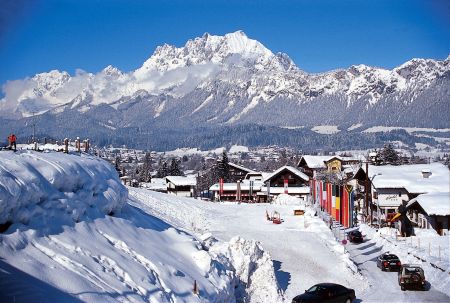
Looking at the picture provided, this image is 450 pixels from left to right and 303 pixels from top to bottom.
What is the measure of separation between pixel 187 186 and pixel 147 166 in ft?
176

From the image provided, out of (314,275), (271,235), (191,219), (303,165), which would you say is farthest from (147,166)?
(314,275)

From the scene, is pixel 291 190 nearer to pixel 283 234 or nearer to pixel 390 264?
pixel 283 234

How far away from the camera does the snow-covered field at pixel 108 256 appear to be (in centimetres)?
1565

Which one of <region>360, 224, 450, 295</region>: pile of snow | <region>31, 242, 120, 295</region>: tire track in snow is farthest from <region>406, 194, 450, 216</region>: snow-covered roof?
<region>31, 242, 120, 295</region>: tire track in snow

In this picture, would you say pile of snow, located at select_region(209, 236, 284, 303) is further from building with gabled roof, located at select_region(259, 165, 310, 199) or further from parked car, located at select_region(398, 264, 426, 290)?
building with gabled roof, located at select_region(259, 165, 310, 199)

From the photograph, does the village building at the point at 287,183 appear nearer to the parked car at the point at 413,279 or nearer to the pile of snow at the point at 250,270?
the parked car at the point at 413,279

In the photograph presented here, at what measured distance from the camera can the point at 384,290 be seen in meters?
27.8

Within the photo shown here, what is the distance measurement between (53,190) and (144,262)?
420cm

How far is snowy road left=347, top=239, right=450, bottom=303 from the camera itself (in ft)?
83.8

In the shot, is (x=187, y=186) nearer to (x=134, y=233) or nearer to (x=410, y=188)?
(x=410, y=188)

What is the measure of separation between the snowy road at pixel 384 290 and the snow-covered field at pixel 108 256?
0.20 m

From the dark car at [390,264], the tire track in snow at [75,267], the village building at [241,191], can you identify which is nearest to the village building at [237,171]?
the village building at [241,191]

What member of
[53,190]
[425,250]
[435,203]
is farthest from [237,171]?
[53,190]

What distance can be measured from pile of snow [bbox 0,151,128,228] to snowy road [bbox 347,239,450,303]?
13.1 m
